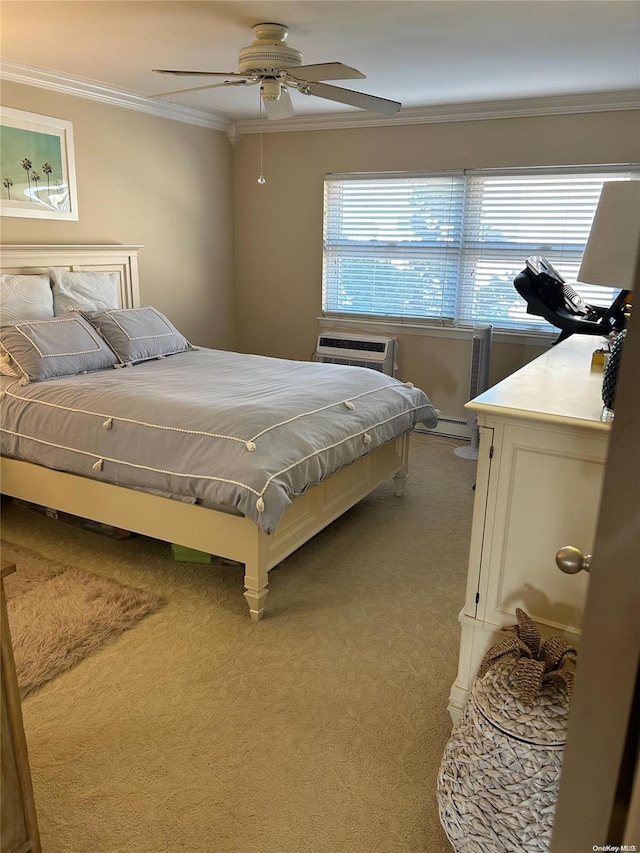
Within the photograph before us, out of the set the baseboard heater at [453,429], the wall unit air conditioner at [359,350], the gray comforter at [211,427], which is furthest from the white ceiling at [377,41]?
the baseboard heater at [453,429]

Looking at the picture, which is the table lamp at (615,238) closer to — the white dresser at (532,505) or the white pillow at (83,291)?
the white dresser at (532,505)

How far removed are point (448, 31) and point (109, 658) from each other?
3034mm

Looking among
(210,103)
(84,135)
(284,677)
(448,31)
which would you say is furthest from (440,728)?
(210,103)

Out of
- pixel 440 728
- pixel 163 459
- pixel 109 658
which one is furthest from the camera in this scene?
pixel 163 459

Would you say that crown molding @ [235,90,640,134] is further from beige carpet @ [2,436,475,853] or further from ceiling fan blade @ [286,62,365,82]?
beige carpet @ [2,436,475,853]

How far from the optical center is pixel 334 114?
4875 millimetres

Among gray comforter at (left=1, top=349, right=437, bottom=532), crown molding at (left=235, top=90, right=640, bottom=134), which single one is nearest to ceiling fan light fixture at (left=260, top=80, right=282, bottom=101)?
gray comforter at (left=1, top=349, right=437, bottom=532)

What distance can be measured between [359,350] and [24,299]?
253 centimetres

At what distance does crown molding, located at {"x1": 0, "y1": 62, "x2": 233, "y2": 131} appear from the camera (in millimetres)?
3695

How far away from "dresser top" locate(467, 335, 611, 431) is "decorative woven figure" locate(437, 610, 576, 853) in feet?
1.84

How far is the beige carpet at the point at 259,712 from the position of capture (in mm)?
1649

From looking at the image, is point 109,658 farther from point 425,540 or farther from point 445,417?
point 445,417

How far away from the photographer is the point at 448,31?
2887 millimetres

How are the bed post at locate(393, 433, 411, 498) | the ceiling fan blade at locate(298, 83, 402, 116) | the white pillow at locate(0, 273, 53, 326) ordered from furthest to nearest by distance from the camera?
the bed post at locate(393, 433, 411, 498)
the white pillow at locate(0, 273, 53, 326)
the ceiling fan blade at locate(298, 83, 402, 116)
